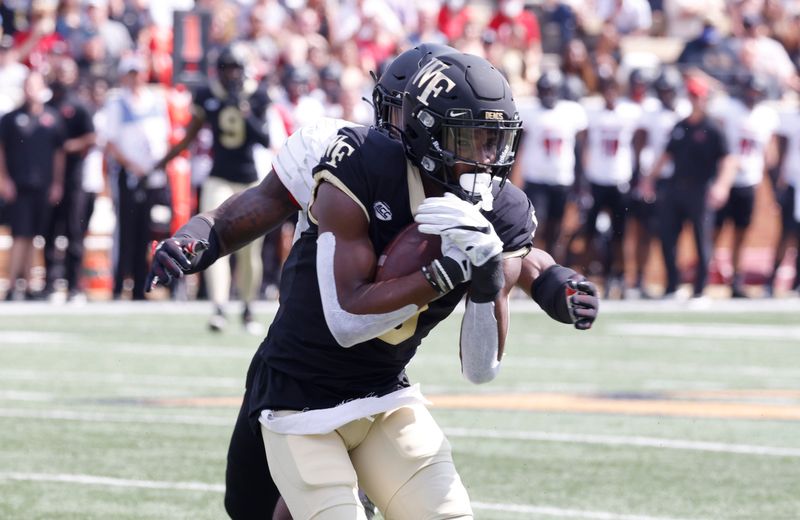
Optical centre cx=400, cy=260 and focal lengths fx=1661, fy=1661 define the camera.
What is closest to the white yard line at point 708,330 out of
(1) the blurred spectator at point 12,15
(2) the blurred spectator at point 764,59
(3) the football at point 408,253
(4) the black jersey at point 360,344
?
(2) the blurred spectator at point 764,59

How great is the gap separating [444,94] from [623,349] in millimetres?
7191

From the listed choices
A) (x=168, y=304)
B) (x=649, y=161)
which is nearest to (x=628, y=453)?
(x=168, y=304)

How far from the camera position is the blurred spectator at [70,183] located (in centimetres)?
1329

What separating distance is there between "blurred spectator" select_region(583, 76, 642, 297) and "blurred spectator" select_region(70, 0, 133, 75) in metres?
4.23

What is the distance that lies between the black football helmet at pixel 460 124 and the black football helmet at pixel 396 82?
0.51 m

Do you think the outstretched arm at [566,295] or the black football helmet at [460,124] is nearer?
the black football helmet at [460,124]

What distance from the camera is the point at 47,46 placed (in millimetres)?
14602

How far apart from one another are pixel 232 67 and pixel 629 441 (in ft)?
16.3

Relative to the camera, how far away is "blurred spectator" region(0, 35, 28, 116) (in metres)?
13.6

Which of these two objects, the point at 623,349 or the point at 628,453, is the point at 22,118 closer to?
the point at 623,349

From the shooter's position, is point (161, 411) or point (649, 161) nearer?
point (161, 411)

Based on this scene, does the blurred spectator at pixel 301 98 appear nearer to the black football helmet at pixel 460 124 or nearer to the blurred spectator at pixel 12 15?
the blurred spectator at pixel 12 15

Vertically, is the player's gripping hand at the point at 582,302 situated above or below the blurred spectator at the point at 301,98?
above

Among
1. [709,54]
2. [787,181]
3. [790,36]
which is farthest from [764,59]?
[787,181]
